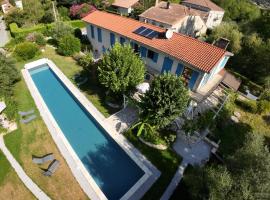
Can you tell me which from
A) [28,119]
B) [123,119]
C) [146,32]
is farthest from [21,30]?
[123,119]

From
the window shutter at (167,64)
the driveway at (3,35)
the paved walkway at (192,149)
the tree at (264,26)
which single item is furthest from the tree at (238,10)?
the driveway at (3,35)

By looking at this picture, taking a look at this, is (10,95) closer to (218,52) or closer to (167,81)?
(167,81)

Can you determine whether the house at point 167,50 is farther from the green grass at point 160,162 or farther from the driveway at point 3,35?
the driveway at point 3,35

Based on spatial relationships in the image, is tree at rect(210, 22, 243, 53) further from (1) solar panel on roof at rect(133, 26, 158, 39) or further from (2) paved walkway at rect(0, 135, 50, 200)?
(2) paved walkway at rect(0, 135, 50, 200)

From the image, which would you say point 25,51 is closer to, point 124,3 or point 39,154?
point 39,154

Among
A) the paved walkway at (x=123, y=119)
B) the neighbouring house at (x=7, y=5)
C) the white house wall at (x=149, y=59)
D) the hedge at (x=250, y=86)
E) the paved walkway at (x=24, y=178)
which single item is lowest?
the hedge at (x=250, y=86)

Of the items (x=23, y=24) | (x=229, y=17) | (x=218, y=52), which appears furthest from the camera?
(x=229, y=17)

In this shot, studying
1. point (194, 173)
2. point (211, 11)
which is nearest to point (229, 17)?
point (211, 11)
